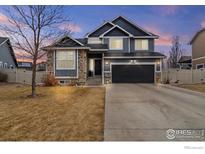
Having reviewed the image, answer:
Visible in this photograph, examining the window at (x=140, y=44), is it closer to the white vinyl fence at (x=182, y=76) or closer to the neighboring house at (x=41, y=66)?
the white vinyl fence at (x=182, y=76)

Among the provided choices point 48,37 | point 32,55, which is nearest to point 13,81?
point 32,55

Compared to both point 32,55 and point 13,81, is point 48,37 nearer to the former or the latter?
point 32,55

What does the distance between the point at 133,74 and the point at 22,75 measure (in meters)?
4.37

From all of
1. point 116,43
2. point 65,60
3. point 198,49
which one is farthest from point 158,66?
point 116,43

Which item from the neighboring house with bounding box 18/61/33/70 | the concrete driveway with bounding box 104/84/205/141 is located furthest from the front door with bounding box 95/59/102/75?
the neighboring house with bounding box 18/61/33/70

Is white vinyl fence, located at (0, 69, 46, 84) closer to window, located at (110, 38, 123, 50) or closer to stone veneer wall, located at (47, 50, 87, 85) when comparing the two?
stone veneer wall, located at (47, 50, 87, 85)

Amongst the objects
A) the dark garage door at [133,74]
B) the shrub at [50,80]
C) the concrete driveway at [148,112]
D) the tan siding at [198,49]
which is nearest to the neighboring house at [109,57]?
the dark garage door at [133,74]

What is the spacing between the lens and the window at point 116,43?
596 inches

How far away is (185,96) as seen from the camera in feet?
29.7

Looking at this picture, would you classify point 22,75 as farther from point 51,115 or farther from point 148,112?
point 148,112

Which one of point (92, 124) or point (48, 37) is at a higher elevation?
point (48, 37)

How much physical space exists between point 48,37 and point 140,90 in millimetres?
3698

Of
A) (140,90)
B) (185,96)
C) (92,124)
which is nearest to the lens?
(92,124)

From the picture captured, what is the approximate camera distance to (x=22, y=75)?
11.0m
